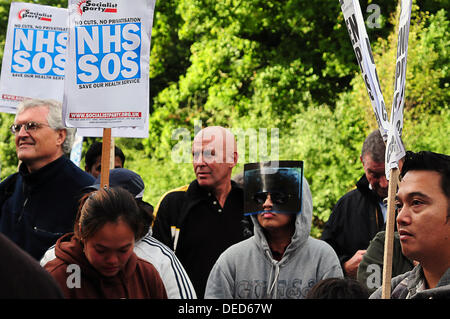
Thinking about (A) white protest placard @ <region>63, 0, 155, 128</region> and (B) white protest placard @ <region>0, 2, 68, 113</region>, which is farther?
(B) white protest placard @ <region>0, 2, 68, 113</region>

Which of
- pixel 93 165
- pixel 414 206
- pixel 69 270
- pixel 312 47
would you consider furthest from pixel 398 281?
pixel 312 47

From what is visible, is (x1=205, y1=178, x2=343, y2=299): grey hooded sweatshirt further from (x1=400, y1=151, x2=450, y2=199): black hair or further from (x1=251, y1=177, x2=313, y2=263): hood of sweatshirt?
(x1=400, y1=151, x2=450, y2=199): black hair

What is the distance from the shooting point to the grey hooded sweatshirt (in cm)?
374

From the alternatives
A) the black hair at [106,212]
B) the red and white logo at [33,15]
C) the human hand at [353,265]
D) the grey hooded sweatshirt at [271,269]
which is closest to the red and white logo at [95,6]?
the black hair at [106,212]

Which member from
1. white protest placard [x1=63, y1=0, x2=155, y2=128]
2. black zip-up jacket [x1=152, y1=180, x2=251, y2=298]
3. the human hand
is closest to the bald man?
black zip-up jacket [x1=152, y1=180, x2=251, y2=298]

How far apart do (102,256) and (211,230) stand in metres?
1.64

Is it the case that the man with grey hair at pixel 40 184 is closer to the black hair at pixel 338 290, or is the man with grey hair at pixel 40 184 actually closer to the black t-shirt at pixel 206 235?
the black t-shirt at pixel 206 235

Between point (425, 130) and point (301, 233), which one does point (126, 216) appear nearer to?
point (301, 233)

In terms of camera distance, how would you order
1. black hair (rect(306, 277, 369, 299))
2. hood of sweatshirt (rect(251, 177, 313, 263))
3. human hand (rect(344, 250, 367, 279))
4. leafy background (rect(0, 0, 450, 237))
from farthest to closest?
leafy background (rect(0, 0, 450, 237))
human hand (rect(344, 250, 367, 279))
hood of sweatshirt (rect(251, 177, 313, 263))
black hair (rect(306, 277, 369, 299))

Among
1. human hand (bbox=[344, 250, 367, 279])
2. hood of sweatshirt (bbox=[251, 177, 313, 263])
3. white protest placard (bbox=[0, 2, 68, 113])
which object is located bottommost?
human hand (bbox=[344, 250, 367, 279])

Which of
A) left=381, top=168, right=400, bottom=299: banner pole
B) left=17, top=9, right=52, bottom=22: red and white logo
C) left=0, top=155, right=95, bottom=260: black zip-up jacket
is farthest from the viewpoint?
left=17, top=9, right=52, bottom=22: red and white logo

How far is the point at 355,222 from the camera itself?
16.2 ft

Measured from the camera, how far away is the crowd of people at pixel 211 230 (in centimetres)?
274

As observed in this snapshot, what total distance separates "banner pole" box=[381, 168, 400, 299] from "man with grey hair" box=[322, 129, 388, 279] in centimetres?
160
